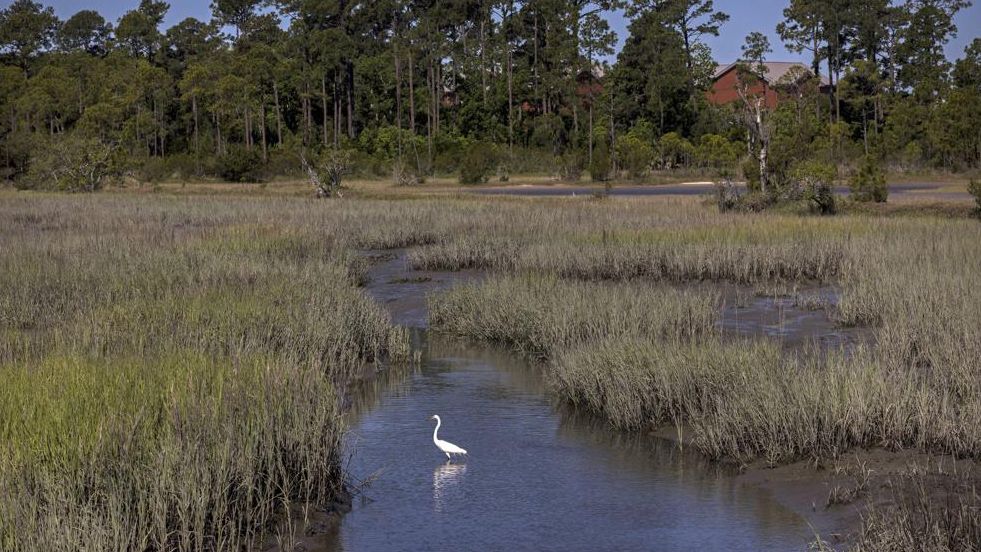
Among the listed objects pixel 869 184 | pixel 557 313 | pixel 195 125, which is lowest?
pixel 557 313

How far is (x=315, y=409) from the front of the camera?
9172 millimetres

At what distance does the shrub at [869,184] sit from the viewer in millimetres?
35250

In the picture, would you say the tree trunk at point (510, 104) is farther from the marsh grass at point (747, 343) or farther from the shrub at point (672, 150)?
the marsh grass at point (747, 343)

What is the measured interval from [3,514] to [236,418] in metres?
2.20

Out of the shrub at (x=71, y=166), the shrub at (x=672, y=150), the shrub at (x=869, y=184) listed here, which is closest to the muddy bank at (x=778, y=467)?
the shrub at (x=869, y=184)

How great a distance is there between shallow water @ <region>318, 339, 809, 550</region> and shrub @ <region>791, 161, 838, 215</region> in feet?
69.9

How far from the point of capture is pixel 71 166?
59.7 metres

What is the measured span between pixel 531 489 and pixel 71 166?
183 feet

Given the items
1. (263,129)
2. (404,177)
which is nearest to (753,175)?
(404,177)

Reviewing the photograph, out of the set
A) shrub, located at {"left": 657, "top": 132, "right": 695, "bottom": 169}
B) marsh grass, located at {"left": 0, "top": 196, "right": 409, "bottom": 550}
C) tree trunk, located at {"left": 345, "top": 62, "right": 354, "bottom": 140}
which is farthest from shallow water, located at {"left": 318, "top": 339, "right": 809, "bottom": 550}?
tree trunk, located at {"left": 345, "top": 62, "right": 354, "bottom": 140}

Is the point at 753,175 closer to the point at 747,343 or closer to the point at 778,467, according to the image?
the point at 747,343

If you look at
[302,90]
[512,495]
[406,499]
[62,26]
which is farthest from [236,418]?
[62,26]

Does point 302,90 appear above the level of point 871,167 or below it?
above

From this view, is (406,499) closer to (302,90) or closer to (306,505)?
(306,505)
